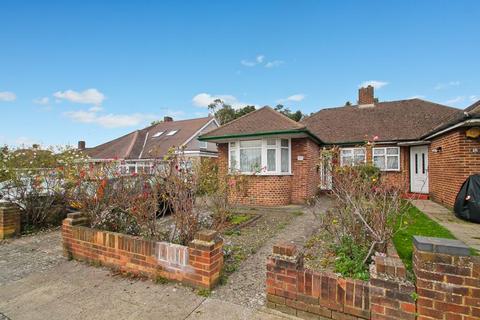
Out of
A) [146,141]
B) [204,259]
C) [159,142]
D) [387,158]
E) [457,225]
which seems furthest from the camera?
[146,141]

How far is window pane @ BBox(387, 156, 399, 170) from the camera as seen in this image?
41.7ft

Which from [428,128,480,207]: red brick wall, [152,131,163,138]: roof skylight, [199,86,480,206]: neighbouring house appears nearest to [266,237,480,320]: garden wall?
[199,86,480,206]: neighbouring house

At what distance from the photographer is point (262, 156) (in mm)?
9820

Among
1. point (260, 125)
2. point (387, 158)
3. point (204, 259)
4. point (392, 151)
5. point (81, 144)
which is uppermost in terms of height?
point (81, 144)

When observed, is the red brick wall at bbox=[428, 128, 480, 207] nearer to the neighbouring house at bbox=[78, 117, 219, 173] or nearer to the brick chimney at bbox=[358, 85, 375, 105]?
the brick chimney at bbox=[358, 85, 375, 105]

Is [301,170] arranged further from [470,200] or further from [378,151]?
[378,151]

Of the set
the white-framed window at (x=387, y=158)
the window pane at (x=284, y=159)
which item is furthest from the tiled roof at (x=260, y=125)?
the white-framed window at (x=387, y=158)

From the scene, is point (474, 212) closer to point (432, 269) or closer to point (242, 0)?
point (432, 269)

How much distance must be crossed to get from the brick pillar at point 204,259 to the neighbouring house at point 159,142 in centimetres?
1569

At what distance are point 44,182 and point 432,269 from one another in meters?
8.16

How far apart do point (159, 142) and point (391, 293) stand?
21540 millimetres

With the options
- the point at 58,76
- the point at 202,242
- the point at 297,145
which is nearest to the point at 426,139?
the point at 297,145

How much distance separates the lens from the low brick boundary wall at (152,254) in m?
3.04

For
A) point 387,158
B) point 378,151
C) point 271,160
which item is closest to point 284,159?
point 271,160
